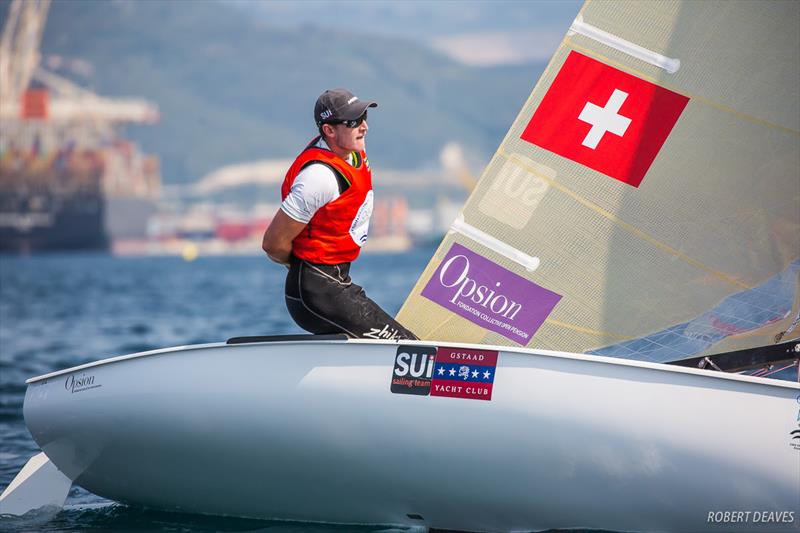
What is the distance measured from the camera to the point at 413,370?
11.1 feet

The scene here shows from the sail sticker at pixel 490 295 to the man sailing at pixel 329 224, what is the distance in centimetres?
34

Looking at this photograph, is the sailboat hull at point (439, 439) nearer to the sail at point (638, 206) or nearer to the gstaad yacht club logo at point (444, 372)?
the gstaad yacht club logo at point (444, 372)

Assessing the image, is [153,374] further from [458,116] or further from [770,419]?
[458,116]

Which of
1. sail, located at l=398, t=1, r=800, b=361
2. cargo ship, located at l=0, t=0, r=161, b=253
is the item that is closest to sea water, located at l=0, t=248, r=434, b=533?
sail, located at l=398, t=1, r=800, b=361

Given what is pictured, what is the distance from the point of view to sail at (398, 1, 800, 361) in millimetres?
3812

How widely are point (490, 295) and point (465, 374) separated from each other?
1.95 feet

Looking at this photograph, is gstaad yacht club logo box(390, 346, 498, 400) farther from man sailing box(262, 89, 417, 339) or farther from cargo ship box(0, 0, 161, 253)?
cargo ship box(0, 0, 161, 253)

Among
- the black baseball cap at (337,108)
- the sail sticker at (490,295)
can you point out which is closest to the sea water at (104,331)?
the sail sticker at (490,295)

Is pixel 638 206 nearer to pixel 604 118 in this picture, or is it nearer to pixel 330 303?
pixel 604 118

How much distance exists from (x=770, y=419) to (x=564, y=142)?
1234 mm

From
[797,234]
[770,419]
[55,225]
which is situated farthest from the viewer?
[55,225]

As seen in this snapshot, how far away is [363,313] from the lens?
3578 millimetres

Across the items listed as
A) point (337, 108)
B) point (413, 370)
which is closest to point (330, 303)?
point (413, 370)

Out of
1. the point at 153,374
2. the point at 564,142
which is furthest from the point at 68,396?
the point at 564,142
